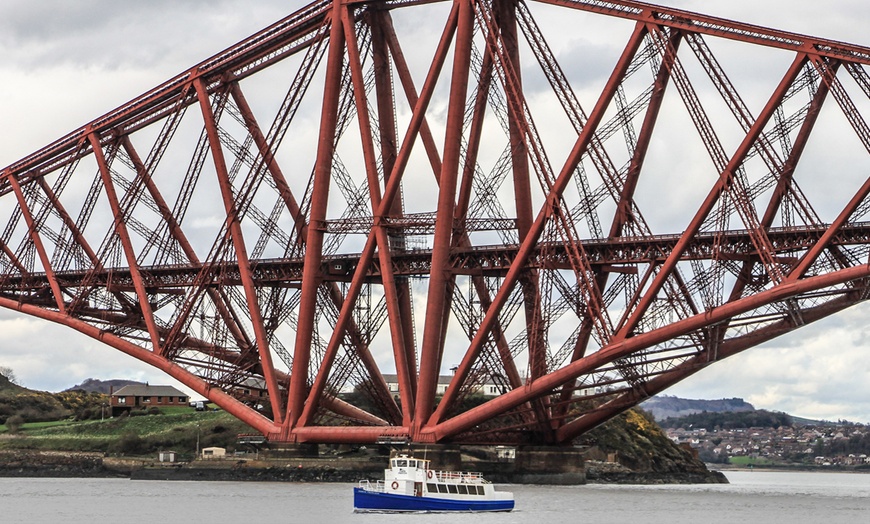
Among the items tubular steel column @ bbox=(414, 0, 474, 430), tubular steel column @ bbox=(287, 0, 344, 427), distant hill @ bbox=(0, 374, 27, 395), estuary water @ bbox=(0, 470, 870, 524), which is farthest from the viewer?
distant hill @ bbox=(0, 374, 27, 395)

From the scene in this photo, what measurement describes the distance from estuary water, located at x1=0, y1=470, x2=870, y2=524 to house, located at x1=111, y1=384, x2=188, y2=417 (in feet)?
176

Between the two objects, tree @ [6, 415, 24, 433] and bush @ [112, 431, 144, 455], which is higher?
tree @ [6, 415, 24, 433]

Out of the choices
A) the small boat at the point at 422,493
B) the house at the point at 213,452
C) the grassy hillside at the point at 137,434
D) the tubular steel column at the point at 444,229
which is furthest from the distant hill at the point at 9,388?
the small boat at the point at 422,493

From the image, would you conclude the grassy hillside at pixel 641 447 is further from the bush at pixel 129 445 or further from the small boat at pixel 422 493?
the small boat at pixel 422 493

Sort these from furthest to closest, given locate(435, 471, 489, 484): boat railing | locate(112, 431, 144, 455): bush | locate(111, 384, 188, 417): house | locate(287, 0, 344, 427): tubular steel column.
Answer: locate(111, 384, 188, 417): house
locate(112, 431, 144, 455): bush
locate(287, 0, 344, 427): tubular steel column
locate(435, 471, 489, 484): boat railing

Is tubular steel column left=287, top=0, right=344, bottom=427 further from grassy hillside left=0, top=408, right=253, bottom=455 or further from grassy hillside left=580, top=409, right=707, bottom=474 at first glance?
grassy hillside left=0, top=408, right=253, bottom=455

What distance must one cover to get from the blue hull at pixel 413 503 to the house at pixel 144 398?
8246 cm

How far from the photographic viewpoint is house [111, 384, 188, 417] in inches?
5915

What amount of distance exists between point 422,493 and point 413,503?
0.72 m

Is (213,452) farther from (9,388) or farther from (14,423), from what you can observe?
(9,388)

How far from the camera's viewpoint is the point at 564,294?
79.0 metres

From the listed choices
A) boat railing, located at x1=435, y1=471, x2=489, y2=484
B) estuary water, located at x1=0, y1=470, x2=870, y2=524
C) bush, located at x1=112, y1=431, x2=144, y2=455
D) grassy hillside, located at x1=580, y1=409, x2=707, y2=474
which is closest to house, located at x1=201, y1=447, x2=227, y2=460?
bush, located at x1=112, y1=431, x2=144, y2=455

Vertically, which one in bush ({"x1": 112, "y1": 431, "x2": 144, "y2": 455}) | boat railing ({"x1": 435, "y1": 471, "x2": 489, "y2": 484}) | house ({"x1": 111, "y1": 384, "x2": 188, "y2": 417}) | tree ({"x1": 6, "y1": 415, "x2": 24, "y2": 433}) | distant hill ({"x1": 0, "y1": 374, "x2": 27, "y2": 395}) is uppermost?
distant hill ({"x1": 0, "y1": 374, "x2": 27, "y2": 395})

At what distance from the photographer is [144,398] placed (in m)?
155
